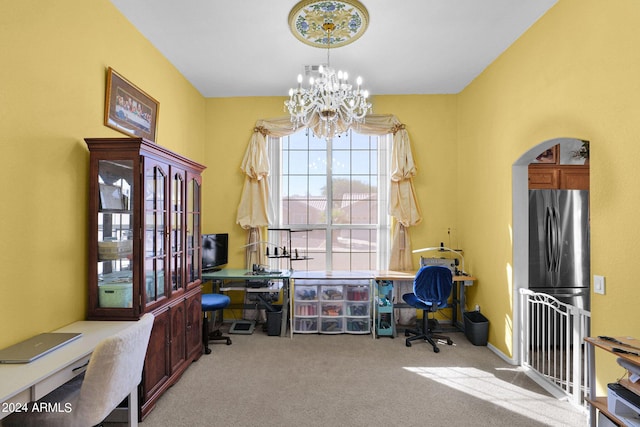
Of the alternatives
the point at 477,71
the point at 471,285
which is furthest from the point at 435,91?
the point at 471,285

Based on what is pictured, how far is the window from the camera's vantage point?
16.4 feet

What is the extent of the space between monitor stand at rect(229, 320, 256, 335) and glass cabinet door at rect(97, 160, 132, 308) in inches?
82.0

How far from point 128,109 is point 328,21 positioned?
197 cm

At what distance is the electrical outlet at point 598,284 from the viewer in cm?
236

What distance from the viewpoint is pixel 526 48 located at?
3.25 m

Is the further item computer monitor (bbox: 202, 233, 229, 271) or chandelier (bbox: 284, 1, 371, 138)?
computer monitor (bbox: 202, 233, 229, 271)

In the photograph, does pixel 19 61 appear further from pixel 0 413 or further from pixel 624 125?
pixel 624 125

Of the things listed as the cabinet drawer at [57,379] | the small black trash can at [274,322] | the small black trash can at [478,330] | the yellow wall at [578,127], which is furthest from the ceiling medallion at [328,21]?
the small black trash can at [478,330]

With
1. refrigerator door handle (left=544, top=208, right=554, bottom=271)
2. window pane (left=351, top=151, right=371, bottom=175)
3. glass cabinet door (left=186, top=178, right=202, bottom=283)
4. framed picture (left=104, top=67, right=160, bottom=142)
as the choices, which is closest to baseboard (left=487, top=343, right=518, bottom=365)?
refrigerator door handle (left=544, top=208, right=554, bottom=271)

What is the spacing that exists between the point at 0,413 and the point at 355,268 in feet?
13.3

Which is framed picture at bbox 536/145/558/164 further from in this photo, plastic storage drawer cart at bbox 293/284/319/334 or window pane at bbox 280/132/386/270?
plastic storage drawer cart at bbox 293/284/319/334

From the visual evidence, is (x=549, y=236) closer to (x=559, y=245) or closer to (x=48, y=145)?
(x=559, y=245)

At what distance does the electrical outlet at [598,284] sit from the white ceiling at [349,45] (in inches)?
87.7

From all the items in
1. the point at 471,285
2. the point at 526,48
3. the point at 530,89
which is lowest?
the point at 471,285
